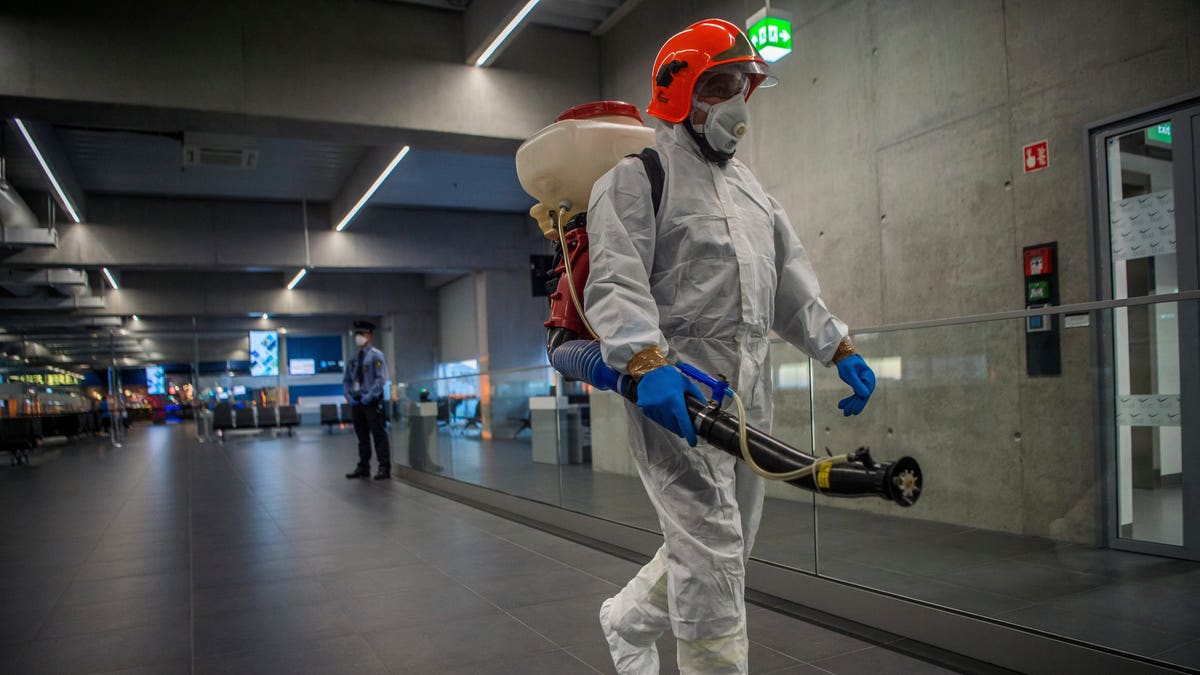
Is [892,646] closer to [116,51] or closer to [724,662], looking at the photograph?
[724,662]

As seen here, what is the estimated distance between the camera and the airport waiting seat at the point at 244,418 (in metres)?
21.3

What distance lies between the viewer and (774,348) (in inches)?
162

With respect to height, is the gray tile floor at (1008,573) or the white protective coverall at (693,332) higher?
the white protective coverall at (693,332)

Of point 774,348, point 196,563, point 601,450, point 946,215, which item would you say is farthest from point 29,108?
point 946,215

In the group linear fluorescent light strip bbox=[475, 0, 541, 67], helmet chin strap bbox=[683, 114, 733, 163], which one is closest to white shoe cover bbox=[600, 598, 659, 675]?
helmet chin strap bbox=[683, 114, 733, 163]

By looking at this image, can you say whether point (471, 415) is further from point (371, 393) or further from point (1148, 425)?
point (1148, 425)

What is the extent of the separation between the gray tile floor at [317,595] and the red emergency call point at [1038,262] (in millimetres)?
2523

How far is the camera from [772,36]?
575 cm

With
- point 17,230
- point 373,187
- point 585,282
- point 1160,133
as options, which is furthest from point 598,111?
point 17,230

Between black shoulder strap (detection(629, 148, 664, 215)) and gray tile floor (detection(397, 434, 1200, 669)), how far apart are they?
1790mm

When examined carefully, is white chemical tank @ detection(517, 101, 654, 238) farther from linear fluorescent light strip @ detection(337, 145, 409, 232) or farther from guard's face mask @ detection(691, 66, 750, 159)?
linear fluorescent light strip @ detection(337, 145, 409, 232)

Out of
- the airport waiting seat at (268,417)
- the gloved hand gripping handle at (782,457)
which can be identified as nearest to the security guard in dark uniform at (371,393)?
the gloved hand gripping handle at (782,457)

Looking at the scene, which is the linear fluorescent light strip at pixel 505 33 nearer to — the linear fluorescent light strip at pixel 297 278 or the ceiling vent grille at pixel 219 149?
the ceiling vent grille at pixel 219 149

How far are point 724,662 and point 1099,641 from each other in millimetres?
1335
